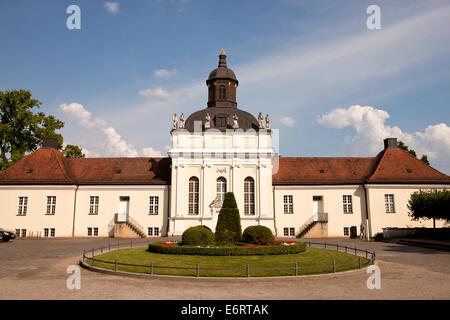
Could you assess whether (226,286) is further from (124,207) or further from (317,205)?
(124,207)

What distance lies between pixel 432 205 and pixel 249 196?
18.1m

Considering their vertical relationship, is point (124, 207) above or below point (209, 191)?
below

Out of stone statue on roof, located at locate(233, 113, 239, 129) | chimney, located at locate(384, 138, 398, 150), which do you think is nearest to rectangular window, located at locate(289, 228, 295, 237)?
stone statue on roof, located at locate(233, 113, 239, 129)

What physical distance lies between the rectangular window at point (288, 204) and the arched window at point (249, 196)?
13.4 feet

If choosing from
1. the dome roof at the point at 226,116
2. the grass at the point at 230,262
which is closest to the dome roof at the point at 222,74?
the dome roof at the point at 226,116

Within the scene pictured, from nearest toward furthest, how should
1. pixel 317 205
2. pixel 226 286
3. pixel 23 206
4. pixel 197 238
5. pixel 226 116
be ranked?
pixel 226 286 < pixel 197 238 < pixel 23 206 < pixel 317 205 < pixel 226 116

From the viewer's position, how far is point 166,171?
136ft

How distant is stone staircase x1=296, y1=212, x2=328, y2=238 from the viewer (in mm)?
37844

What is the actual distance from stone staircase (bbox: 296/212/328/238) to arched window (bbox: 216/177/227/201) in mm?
9710

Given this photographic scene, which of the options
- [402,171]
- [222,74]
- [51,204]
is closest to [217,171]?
[222,74]

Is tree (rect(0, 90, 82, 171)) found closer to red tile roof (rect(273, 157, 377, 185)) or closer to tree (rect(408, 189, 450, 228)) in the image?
red tile roof (rect(273, 157, 377, 185))
